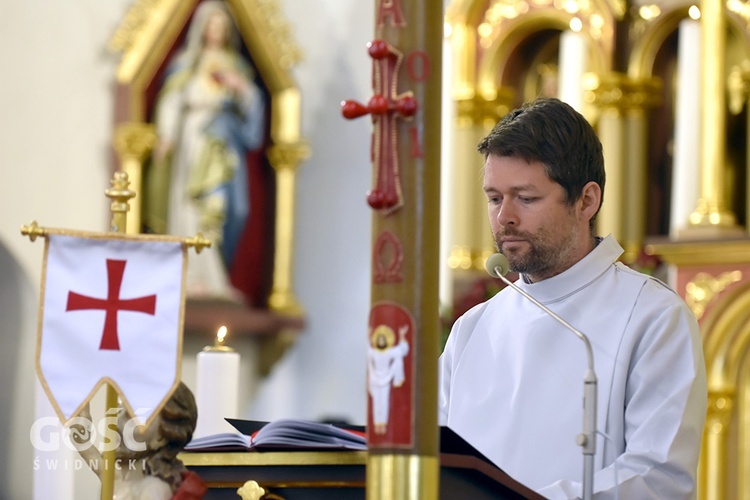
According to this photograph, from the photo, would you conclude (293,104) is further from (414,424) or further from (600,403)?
(414,424)

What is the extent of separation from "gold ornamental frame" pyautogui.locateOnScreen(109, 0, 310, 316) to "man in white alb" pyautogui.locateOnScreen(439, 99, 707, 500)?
220 inches

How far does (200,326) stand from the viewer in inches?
342

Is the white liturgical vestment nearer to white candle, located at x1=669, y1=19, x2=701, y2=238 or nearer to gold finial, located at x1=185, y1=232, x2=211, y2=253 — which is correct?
gold finial, located at x1=185, y1=232, x2=211, y2=253

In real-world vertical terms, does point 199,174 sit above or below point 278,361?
above

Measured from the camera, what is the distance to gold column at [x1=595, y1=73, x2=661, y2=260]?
286 inches

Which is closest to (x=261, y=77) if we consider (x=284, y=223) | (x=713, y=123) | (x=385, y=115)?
(x=284, y=223)

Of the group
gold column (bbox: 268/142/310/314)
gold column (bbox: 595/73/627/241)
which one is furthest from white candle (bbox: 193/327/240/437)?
gold column (bbox: 268/142/310/314)

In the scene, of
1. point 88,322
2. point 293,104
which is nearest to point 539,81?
point 293,104

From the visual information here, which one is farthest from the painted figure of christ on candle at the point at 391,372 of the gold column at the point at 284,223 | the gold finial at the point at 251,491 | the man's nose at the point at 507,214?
the gold column at the point at 284,223

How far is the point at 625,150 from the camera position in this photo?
730 centimetres

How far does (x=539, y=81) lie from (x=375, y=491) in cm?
595

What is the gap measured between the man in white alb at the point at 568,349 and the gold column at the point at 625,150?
3871 millimetres

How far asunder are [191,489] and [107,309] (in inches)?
16.9

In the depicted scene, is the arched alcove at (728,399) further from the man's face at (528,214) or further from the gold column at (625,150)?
the man's face at (528,214)
